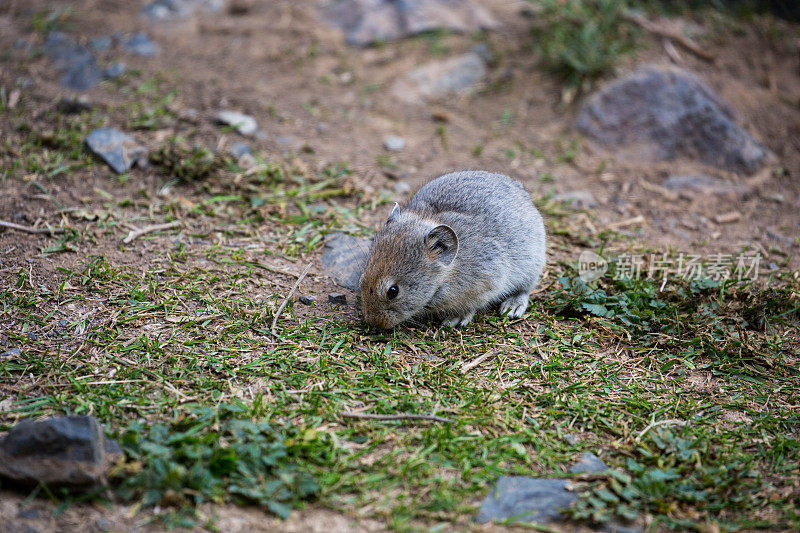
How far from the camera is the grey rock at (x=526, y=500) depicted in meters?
3.36

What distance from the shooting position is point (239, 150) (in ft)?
22.7

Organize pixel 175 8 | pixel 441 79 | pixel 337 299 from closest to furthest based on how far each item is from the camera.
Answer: pixel 337 299 → pixel 441 79 → pixel 175 8

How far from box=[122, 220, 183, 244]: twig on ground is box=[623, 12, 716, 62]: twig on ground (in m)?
6.98

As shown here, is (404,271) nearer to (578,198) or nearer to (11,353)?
(11,353)

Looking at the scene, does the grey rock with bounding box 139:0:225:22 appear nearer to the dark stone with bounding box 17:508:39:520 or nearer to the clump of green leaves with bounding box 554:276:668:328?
the clump of green leaves with bounding box 554:276:668:328

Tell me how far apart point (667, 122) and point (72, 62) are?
24.4 feet

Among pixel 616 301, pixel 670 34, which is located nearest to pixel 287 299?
pixel 616 301

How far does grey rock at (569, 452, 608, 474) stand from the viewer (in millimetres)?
3680

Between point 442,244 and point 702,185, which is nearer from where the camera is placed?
point 442,244

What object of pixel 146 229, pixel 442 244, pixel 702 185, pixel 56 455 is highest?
pixel 442 244

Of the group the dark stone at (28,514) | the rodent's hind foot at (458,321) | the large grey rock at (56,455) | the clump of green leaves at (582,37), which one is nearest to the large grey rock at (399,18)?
the clump of green leaves at (582,37)

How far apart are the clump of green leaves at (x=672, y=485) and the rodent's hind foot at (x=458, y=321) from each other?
1.67 meters

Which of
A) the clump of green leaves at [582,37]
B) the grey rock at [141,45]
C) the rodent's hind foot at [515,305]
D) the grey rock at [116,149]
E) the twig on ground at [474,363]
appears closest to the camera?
the twig on ground at [474,363]

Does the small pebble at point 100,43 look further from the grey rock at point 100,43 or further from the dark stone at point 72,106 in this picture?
the dark stone at point 72,106
